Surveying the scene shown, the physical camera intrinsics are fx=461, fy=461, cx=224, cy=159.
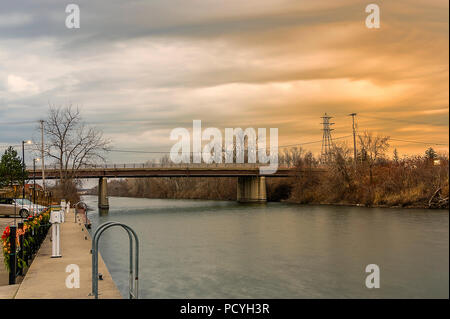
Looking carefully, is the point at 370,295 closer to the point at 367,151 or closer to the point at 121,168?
the point at 367,151

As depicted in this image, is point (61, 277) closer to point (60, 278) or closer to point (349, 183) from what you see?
point (60, 278)

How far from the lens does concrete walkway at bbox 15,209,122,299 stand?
11188mm

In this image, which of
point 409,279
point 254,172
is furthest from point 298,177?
point 409,279

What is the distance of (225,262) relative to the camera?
78.8 ft

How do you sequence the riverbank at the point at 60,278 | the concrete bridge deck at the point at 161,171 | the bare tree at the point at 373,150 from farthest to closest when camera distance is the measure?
the concrete bridge deck at the point at 161,171 → the bare tree at the point at 373,150 → the riverbank at the point at 60,278

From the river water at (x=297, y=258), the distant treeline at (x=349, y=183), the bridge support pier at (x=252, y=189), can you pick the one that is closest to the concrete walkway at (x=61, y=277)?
the river water at (x=297, y=258)

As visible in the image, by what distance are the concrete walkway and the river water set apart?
7.63 ft

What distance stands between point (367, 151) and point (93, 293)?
30.3 m

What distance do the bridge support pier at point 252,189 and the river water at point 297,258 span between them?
4063 cm

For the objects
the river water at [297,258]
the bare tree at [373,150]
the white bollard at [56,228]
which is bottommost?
the river water at [297,258]

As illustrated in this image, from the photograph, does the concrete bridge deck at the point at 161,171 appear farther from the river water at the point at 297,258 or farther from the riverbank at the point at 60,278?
the riverbank at the point at 60,278

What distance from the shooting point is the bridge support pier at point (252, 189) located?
3182 inches

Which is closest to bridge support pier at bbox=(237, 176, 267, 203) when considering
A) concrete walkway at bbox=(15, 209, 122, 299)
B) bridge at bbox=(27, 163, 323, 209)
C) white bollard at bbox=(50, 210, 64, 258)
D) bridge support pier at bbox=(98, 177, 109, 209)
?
bridge at bbox=(27, 163, 323, 209)

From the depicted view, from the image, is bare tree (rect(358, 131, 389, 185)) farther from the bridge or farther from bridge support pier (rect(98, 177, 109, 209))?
bridge support pier (rect(98, 177, 109, 209))
